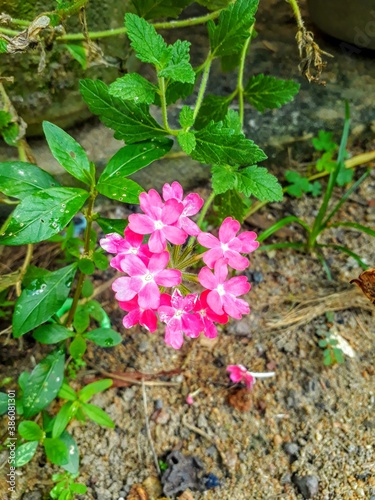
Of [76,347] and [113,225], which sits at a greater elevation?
[113,225]

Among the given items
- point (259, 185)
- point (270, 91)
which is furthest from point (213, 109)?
point (259, 185)

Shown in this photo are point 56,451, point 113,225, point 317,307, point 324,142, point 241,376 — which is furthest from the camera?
point 324,142

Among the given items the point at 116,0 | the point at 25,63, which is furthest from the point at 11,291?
the point at 116,0

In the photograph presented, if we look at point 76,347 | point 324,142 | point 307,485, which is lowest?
point 307,485

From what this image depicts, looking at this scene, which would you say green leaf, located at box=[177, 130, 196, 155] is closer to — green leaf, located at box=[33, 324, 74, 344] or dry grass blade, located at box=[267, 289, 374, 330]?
green leaf, located at box=[33, 324, 74, 344]

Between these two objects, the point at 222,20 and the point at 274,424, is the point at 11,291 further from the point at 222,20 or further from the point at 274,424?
the point at 222,20

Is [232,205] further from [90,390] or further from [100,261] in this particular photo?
[90,390]
